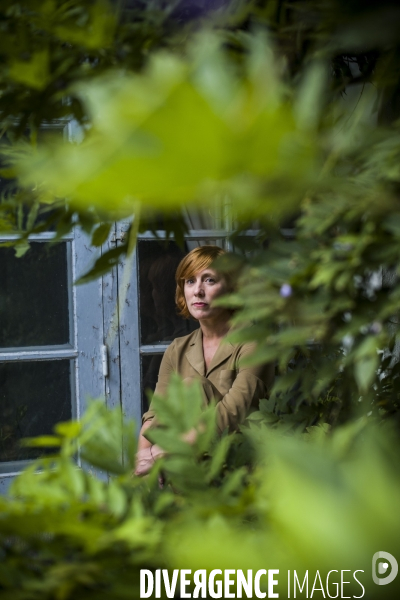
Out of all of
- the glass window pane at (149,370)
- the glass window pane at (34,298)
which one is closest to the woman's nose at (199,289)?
the glass window pane at (149,370)

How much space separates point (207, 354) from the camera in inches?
80.0

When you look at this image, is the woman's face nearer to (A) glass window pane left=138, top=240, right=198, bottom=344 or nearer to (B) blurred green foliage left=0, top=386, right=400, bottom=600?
(A) glass window pane left=138, top=240, right=198, bottom=344

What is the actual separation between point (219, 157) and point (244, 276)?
0.86 ft

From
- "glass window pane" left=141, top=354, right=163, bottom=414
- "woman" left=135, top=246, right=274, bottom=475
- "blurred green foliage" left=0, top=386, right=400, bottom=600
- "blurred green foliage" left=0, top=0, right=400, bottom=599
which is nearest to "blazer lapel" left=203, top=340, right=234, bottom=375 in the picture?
"woman" left=135, top=246, right=274, bottom=475

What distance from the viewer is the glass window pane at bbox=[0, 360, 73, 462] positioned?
229 centimetres

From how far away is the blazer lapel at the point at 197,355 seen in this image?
6.46ft

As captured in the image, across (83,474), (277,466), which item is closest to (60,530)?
(83,474)

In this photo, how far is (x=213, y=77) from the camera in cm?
20

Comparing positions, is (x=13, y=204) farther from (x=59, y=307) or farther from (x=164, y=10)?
(x=59, y=307)

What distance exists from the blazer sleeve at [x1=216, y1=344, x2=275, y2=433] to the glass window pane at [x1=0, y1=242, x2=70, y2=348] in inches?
32.3

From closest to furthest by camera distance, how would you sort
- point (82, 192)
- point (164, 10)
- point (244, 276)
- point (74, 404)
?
point (82, 192), point (244, 276), point (164, 10), point (74, 404)

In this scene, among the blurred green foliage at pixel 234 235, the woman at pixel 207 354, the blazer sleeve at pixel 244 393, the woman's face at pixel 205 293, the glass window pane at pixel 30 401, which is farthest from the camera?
the glass window pane at pixel 30 401

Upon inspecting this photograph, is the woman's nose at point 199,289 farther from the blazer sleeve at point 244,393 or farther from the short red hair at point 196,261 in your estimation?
the blazer sleeve at point 244,393

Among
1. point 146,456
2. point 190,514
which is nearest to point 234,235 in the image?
point 190,514
